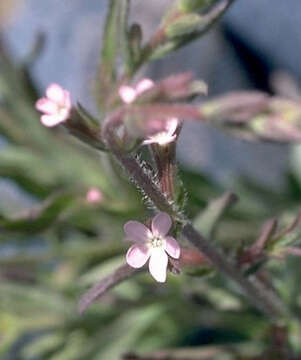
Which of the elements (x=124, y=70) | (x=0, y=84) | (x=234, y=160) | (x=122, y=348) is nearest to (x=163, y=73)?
(x=234, y=160)

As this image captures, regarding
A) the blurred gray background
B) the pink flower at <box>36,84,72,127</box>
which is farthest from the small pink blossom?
the blurred gray background

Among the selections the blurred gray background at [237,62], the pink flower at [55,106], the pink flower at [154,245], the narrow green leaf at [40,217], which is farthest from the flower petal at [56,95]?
the blurred gray background at [237,62]

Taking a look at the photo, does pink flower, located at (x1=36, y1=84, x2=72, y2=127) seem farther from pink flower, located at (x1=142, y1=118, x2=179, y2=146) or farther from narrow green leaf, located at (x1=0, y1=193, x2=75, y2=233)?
narrow green leaf, located at (x1=0, y1=193, x2=75, y2=233)

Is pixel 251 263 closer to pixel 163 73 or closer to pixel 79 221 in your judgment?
pixel 79 221

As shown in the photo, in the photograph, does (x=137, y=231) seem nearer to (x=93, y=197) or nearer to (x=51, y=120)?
(x=51, y=120)

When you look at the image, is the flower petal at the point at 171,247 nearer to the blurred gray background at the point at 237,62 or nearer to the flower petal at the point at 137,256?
the flower petal at the point at 137,256

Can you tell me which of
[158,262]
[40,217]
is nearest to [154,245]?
[158,262]

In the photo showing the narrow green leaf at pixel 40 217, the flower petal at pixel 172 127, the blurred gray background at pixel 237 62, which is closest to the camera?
the flower petal at pixel 172 127
